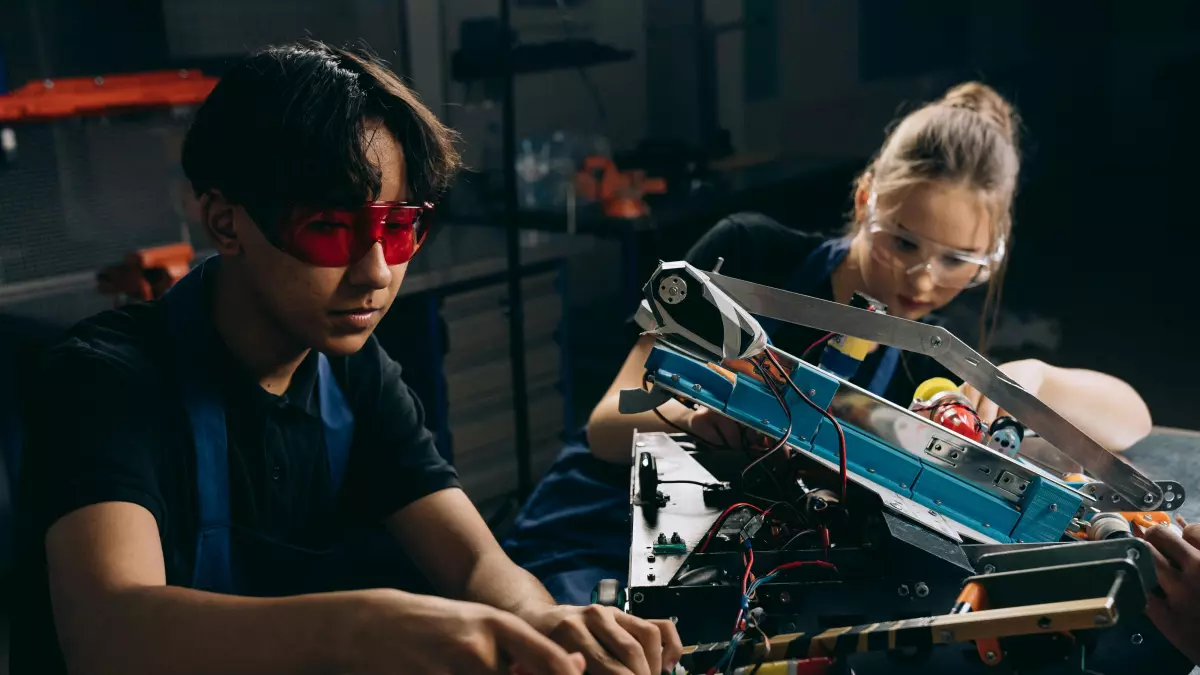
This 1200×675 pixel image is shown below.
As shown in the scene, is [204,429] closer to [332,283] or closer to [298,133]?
[332,283]

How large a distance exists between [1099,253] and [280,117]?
3.08 m

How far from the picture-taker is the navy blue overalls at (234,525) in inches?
49.2

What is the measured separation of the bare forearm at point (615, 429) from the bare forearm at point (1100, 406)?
672 mm

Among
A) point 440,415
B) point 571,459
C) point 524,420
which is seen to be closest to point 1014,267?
point 524,420

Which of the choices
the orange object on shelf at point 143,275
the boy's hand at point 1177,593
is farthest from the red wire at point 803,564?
the orange object on shelf at point 143,275

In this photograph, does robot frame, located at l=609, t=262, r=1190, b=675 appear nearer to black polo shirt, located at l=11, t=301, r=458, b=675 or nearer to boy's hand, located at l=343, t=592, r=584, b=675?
boy's hand, located at l=343, t=592, r=584, b=675

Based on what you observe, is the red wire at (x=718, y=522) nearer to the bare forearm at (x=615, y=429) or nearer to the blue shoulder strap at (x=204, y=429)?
the bare forearm at (x=615, y=429)

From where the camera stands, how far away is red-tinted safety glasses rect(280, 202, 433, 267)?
3.90 ft

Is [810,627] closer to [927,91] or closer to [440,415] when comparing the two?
[440,415]

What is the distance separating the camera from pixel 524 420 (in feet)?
10.4

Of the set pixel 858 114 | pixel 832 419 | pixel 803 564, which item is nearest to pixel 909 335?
pixel 832 419

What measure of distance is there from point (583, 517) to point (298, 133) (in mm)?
763

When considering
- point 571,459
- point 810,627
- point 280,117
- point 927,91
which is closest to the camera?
point 810,627

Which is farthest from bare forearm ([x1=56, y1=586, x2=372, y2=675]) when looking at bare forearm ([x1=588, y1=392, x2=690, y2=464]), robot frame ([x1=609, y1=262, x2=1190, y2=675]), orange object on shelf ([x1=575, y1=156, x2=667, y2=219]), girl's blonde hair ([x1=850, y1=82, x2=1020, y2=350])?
orange object on shelf ([x1=575, y1=156, x2=667, y2=219])
